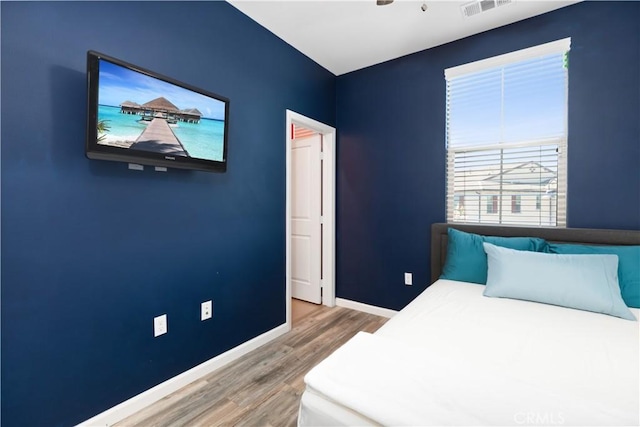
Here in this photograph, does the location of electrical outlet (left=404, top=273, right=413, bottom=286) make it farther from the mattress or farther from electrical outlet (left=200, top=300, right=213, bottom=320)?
electrical outlet (left=200, top=300, right=213, bottom=320)

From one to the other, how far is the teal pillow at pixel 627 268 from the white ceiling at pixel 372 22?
192 cm

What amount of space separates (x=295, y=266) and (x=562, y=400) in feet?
10.5

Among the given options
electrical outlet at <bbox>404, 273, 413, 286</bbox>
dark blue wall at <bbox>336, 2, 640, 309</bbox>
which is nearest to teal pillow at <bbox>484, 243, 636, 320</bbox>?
dark blue wall at <bbox>336, 2, 640, 309</bbox>

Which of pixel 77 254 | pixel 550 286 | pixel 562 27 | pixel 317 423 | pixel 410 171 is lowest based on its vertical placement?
pixel 317 423

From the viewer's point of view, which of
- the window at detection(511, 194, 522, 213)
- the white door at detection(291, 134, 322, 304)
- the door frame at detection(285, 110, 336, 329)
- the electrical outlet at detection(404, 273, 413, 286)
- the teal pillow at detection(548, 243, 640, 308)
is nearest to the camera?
the teal pillow at detection(548, 243, 640, 308)

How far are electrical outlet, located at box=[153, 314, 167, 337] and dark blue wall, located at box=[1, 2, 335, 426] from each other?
4 centimetres

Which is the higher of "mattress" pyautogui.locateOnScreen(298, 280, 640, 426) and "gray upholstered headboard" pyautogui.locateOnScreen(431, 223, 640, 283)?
"gray upholstered headboard" pyautogui.locateOnScreen(431, 223, 640, 283)

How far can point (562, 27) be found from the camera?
237cm

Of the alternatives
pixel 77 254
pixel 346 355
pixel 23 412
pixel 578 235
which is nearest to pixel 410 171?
pixel 578 235

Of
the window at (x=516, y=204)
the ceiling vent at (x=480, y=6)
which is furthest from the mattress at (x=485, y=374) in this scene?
the ceiling vent at (x=480, y=6)

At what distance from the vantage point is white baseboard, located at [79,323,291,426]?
5.48 feet

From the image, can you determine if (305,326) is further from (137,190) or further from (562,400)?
(562,400)

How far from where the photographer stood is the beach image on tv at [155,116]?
1528 millimetres

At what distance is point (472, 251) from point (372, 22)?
213cm
